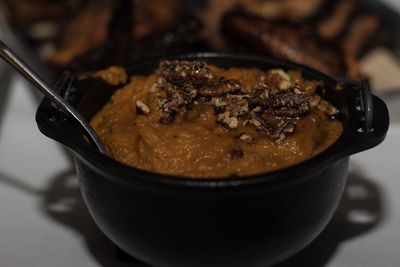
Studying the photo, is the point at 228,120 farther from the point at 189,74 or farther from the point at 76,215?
the point at 76,215

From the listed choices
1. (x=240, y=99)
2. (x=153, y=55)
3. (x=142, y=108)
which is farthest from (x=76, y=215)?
(x=153, y=55)

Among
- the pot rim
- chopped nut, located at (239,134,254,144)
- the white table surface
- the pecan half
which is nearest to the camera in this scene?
the pot rim

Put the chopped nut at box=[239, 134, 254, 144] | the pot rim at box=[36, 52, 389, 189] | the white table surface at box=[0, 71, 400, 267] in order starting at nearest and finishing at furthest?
the pot rim at box=[36, 52, 389, 189], the chopped nut at box=[239, 134, 254, 144], the white table surface at box=[0, 71, 400, 267]

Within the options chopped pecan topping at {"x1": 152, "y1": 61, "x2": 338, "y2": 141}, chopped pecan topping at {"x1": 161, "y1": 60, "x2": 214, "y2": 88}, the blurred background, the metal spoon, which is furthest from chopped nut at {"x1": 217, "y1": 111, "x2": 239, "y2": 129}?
the blurred background

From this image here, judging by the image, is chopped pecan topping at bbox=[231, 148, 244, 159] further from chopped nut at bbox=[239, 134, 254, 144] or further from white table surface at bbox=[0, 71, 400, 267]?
white table surface at bbox=[0, 71, 400, 267]

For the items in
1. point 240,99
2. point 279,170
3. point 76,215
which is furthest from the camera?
point 76,215

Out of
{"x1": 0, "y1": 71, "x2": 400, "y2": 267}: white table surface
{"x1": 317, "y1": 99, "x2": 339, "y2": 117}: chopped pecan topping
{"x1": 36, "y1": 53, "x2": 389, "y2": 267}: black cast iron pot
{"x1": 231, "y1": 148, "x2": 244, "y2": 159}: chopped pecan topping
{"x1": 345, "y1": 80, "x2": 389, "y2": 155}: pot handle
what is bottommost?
{"x1": 0, "y1": 71, "x2": 400, "y2": 267}: white table surface

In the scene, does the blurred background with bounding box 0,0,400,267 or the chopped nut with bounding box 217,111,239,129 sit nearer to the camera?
the chopped nut with bounding box 217,111,239,129
